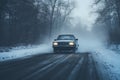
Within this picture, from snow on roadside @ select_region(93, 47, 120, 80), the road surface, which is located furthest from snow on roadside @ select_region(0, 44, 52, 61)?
snow on roadside @ select_region(93, 47, 120, 80)

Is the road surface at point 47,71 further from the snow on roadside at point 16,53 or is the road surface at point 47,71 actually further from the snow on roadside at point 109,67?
the snow on roadside at point 16,53

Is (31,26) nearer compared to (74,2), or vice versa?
(31,26)

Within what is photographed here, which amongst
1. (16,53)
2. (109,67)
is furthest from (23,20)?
(109,67)

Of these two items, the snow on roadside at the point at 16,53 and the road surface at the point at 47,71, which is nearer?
the road surface at the point at 47,71

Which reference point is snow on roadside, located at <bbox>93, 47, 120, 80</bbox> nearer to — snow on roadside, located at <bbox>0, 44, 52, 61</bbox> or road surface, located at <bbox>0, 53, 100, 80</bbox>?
road surface, located at <bbox>0, 53, 100, 80</bbox>

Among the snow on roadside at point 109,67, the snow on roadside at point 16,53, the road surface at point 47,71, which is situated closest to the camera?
the road surface at point 47,71

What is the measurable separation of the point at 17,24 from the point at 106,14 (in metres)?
17.2

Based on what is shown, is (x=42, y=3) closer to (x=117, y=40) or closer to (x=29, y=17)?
(x=29, y=17)

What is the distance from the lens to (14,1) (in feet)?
138

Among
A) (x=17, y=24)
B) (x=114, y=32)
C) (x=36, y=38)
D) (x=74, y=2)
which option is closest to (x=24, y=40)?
(x=17, y=24)

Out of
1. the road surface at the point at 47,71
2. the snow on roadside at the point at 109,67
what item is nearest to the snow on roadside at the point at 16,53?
the road surface at the point at 47,71

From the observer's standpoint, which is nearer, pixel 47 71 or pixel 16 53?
pixel 47 71

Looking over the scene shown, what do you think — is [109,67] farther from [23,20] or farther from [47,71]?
[23,20]

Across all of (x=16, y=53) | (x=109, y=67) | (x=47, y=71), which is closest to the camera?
(x=47, y=71)
